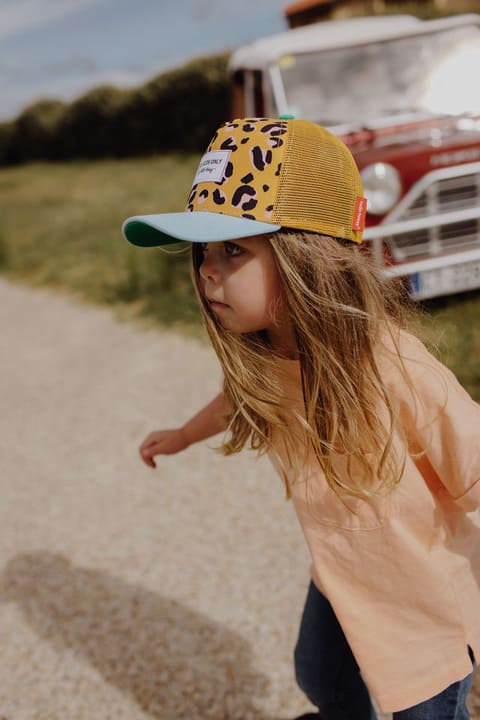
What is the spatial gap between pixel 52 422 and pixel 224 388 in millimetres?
3199

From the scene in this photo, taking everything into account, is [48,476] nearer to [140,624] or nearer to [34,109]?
[140,624]

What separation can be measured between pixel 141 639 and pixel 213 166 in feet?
5.86

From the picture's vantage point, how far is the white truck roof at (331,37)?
491 cm

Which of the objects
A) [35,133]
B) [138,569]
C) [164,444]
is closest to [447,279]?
[138,569]

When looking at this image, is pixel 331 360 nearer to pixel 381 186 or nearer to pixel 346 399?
pixel 346 399

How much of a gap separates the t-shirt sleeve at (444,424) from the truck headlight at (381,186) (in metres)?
3.03

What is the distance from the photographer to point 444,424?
1.21m

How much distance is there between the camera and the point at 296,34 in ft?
18.5

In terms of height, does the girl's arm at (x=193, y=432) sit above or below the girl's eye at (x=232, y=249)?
below

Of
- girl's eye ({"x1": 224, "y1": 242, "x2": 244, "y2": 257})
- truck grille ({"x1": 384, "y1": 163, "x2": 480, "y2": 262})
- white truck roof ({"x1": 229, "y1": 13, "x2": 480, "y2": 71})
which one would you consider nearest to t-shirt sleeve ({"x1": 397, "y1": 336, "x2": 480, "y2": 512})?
girl's eye ({"x1": 224, "y1": 242, "x2": 244, "y2": 257})

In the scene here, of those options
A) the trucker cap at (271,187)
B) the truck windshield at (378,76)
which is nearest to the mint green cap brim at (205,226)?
the trucker cap at (271,187)

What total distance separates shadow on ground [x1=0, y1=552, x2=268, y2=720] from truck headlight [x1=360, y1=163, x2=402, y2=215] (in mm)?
2632

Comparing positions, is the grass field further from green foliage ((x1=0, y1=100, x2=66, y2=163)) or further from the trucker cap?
green foliage ((x1=0, y1=100, x2=66, y2=163))

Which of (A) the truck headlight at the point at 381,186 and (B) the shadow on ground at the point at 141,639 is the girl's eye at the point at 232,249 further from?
(A) the truck headlight at the point at 381,186
